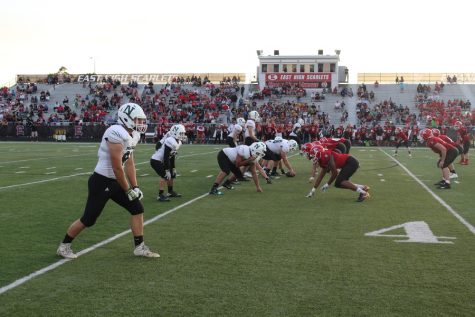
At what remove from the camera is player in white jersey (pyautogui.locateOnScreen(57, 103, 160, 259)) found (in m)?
5.82

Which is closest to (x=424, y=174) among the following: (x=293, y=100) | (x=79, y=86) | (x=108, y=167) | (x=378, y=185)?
(x=378, y=185)

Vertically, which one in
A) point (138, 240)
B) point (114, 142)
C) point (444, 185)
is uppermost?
point (114, 142)

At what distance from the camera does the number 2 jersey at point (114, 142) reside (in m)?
5.81

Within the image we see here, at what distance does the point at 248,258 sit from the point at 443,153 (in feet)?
28.9

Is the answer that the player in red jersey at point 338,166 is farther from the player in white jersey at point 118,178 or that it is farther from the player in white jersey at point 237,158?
the player in white jersey at point 118,178

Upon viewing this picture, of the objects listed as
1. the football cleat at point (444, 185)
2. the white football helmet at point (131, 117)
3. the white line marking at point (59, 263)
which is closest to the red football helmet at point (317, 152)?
the white line marking at point (59, 263)

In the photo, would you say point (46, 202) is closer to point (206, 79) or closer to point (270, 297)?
point (270, 297)

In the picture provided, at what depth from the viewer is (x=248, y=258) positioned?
6.23 metres

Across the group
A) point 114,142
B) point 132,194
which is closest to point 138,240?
point 132,194

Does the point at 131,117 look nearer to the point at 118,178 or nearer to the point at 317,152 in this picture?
the point at 118,178

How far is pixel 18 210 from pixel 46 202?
995 millimetres

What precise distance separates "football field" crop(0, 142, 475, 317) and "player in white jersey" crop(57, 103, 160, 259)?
324 millimetres

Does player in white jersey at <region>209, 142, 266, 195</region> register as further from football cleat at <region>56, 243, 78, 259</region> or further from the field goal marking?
football cleat at <region>56, 243, 78, 259</region>

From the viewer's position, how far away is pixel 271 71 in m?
54.7
